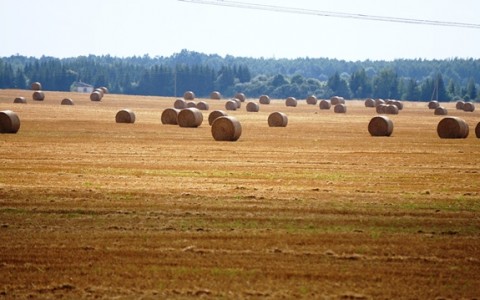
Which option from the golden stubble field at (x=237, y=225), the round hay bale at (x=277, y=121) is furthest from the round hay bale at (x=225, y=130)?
the round hay bale at (x=277, y=121)

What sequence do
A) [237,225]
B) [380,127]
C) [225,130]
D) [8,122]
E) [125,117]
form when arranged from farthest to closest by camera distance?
[125,117] → [380,127] → [8,122] → [225,130] → [237,225]

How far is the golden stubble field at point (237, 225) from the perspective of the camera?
12.9 metres

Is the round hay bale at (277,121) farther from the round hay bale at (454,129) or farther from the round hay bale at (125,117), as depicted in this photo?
the round hay bale at (454,129)

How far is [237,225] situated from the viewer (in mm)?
17453

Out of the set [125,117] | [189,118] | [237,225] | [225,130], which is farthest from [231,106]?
[237,225]

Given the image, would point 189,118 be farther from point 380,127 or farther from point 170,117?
point 380,127

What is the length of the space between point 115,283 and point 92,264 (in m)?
1.29

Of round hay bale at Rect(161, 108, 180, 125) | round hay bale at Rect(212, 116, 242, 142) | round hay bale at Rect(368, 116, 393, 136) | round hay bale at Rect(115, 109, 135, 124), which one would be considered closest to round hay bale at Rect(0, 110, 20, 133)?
round hay bale at Rect(212, 116, 242, 142)

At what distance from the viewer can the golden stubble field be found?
12852mm

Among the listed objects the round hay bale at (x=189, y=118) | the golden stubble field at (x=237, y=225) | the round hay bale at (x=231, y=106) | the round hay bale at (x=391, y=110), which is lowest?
the round hay bale at (x=231, y=106)

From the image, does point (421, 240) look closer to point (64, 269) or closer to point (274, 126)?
point (64, 269)

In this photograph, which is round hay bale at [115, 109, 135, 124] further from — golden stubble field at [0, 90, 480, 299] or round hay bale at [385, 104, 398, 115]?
round hay bale at [385, 104, 398, 115]

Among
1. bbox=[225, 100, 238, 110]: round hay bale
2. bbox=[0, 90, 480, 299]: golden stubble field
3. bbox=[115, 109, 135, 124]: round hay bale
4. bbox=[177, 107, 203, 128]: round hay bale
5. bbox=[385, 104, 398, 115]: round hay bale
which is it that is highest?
bbox=[0, 90, 480, 299]: golden stubble field

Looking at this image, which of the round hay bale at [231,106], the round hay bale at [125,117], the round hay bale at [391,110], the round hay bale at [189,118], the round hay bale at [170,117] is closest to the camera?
the round hay bale at [189,118]
